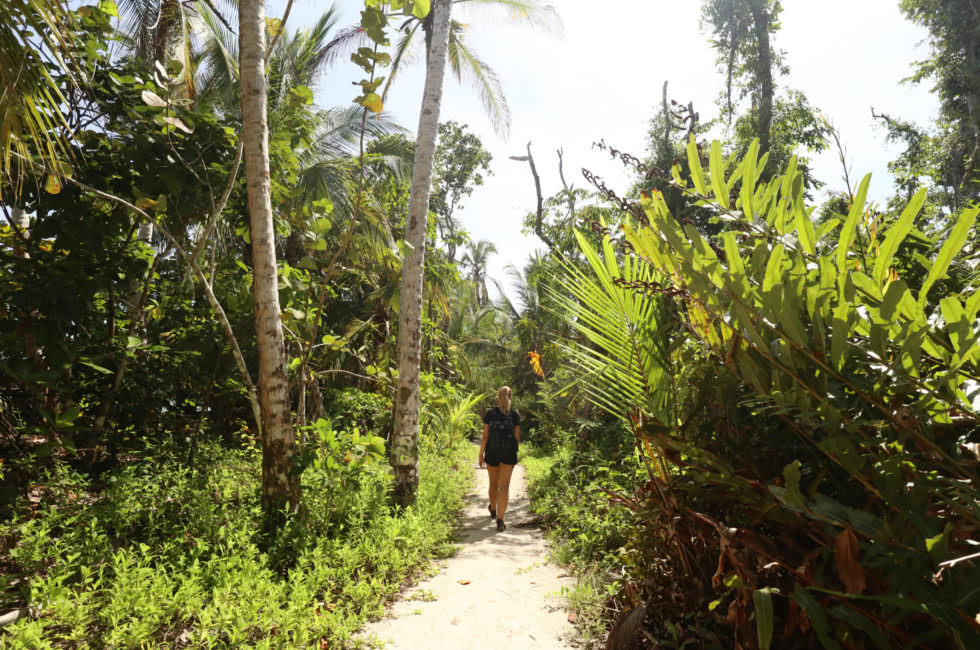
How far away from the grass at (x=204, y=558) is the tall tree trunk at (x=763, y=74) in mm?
9613

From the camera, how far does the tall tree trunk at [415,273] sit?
16.9 feet

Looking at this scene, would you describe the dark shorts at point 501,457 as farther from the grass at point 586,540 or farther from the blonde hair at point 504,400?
the grass at point 586,540

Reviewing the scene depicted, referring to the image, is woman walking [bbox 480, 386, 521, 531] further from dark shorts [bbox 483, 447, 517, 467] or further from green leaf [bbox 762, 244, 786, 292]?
green leaf [bbox 762, 244, 786, 292]

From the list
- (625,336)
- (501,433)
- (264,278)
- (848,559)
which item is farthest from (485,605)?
(848,559)

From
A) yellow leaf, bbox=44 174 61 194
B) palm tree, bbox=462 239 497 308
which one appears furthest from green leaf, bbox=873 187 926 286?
palm tree, bbox=462 239 497 308

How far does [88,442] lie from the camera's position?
161 inches

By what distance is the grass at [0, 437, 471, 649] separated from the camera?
93.6 inches

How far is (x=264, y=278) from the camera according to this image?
3.41 m

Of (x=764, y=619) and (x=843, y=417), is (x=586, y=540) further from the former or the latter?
(x=843, y=417)

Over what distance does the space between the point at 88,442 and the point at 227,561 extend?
216 cm

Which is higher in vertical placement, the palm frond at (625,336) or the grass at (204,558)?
the palm frond at (625,336)

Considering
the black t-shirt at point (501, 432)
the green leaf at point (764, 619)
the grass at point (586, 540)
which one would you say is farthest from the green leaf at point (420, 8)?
the black t-shirt at point (501, 432)

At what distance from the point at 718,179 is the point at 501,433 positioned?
476cm

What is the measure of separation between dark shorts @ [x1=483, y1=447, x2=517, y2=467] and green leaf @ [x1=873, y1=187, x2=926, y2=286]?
4.79m
